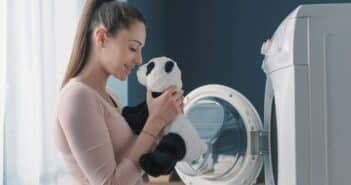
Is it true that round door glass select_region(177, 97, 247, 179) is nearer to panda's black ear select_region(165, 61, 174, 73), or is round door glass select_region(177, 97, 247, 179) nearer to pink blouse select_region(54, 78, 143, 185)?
panda's black ear select_region(165, 61, 174, 73)

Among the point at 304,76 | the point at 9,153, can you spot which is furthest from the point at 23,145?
the point at 304,76

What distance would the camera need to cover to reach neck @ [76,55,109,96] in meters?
1.30

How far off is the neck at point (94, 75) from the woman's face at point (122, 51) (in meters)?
0.02

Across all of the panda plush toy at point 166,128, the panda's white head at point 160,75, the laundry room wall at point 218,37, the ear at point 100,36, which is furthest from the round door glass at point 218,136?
the laundry room wall at point 218,37

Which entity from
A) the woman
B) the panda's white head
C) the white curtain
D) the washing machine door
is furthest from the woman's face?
the washing machine door

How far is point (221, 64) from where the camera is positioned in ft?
8.59

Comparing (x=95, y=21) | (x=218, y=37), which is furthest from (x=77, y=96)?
(x=218, y=37)

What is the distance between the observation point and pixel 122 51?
50.9 inches

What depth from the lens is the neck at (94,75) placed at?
130cm

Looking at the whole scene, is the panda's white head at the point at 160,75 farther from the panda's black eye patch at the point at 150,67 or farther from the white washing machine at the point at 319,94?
the white washing machine at the point at 319,94

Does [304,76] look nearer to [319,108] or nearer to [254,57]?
[319,108]

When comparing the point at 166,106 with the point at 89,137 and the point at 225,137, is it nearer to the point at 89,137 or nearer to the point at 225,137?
the point at 89,137

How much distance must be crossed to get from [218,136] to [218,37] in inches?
38.3

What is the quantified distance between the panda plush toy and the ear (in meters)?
0.18
